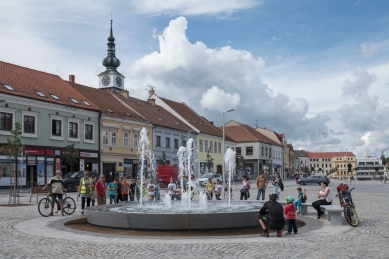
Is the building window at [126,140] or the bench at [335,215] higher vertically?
the building window at [126,140]

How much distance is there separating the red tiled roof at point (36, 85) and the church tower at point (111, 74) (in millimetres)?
28269

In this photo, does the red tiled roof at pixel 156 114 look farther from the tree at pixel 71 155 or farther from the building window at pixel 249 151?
the building window at pixel 249 151

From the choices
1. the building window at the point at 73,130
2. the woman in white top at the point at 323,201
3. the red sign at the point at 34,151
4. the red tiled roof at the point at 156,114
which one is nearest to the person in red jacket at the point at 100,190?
the woman in white top at the point at 323,201

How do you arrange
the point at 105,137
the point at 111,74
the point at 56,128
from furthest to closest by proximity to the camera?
1. the point at 111,74
2. the point at 105,137
3. the point at 56,128

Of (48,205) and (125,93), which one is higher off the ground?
(125,93)

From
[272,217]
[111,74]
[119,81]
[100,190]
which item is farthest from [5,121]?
[119,81]

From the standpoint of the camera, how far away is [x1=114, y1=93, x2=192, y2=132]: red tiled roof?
174ft

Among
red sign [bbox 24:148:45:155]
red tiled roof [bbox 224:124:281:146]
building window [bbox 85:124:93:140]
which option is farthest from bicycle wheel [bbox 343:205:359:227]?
red tiled roof [bbox 224:124:281:146]

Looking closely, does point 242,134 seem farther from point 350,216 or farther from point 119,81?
point 350,216

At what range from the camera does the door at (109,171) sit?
4438 cm

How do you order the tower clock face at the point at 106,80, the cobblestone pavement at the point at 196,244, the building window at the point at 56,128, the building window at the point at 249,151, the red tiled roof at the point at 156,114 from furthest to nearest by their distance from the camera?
the building window at the point at 249,151, the tower clock face at the point at 106,80, the red tiled roof at the point at 156,114, the building window at the point at 56,128, the cobblestone pavement at the point at 196,244

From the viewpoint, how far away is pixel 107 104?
47.2 metres

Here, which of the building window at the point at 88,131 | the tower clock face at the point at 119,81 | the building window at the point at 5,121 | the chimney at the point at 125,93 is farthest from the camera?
the tower clock face at the point at 119,81

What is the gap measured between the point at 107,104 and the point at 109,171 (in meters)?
6.90
